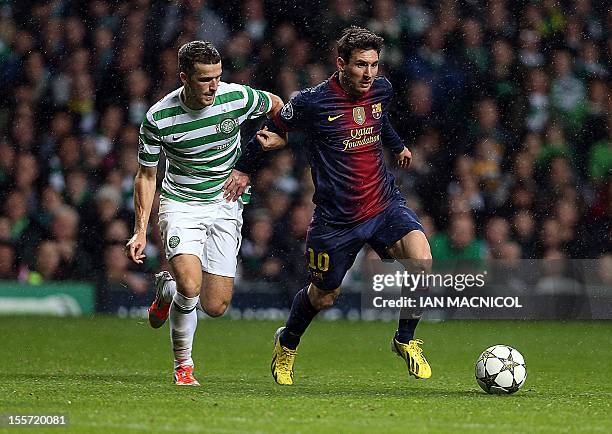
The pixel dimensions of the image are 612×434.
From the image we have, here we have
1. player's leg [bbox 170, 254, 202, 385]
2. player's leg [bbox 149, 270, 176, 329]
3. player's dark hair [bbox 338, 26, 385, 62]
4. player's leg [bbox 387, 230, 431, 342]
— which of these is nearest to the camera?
player's dark hair [bbox 338, 26, 385, 62]

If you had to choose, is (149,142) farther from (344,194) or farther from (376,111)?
(376,111)

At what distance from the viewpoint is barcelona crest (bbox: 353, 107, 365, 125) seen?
7.71 metres

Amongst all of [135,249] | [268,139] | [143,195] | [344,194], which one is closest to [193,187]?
[143,195]

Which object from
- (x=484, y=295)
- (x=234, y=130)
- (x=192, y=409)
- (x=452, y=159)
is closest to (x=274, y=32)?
(x=452, y=159)

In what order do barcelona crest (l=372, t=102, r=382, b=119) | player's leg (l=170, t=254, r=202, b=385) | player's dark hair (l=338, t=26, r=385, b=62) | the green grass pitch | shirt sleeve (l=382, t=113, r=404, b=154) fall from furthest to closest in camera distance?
shirt sleeve (l=382, t=113, r=404, b=154), barcelona crest (l=372, t=102, r=382, b=119), player's leg (l=170, t=254, r=202, b=385), player's dark hair (l=338, t=26, r=385, b=62), the green grass pitch

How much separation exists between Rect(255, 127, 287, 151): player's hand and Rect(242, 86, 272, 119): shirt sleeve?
0.35 meters

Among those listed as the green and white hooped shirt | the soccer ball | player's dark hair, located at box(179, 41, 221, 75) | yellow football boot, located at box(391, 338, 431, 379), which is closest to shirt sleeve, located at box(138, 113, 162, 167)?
the green and white hooped shirt

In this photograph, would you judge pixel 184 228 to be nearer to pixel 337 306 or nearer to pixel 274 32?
pixel 337 306

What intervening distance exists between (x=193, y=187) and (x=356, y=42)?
54.7 inches

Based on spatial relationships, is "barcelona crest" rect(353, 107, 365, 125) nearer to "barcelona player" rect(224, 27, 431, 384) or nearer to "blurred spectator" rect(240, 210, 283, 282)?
"barcelona player" rect(224, 27, 431, 384)

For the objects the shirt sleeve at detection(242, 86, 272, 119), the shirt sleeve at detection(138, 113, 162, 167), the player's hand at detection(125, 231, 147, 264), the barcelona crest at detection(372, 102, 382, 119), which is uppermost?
the shirt sleeve at detection(242, 86, 272, 119)

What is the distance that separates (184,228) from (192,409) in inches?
77.2

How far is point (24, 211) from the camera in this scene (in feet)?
46.1

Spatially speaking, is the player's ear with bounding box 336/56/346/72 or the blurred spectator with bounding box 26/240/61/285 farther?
the blurred spectator with bounding box 26/240/61/285
